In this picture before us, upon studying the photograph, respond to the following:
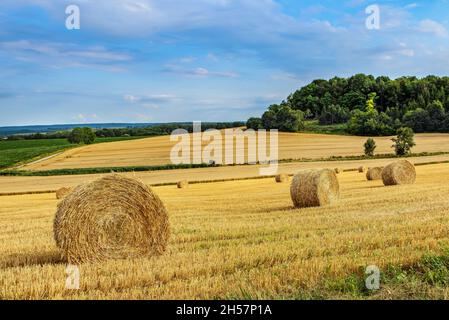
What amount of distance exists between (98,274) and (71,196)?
2.51 metres

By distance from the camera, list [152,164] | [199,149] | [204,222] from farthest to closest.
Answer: [199,149], [152,164], [204,222]

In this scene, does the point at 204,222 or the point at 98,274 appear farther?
the point at 204,222

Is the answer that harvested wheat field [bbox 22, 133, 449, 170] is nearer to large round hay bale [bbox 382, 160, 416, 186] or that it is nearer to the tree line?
the tree line

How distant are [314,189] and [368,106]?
2893 inches

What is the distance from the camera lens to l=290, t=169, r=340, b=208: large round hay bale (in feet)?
56.4

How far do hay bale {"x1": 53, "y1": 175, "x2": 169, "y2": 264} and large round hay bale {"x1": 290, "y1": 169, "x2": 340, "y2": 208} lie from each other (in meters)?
8.54

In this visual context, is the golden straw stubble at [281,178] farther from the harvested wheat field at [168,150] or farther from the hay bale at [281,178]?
the harvested wheat field at [168,150]

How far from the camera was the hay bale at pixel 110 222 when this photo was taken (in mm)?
8750

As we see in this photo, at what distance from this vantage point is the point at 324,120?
88.1m

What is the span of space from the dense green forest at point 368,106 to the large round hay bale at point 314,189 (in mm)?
55628

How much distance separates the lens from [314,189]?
17.1m

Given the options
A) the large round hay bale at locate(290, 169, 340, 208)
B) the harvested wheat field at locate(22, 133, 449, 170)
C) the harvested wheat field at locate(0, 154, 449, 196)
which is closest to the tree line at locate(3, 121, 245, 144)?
the harvested wheat field at locate(22, 133, 449, 170)
